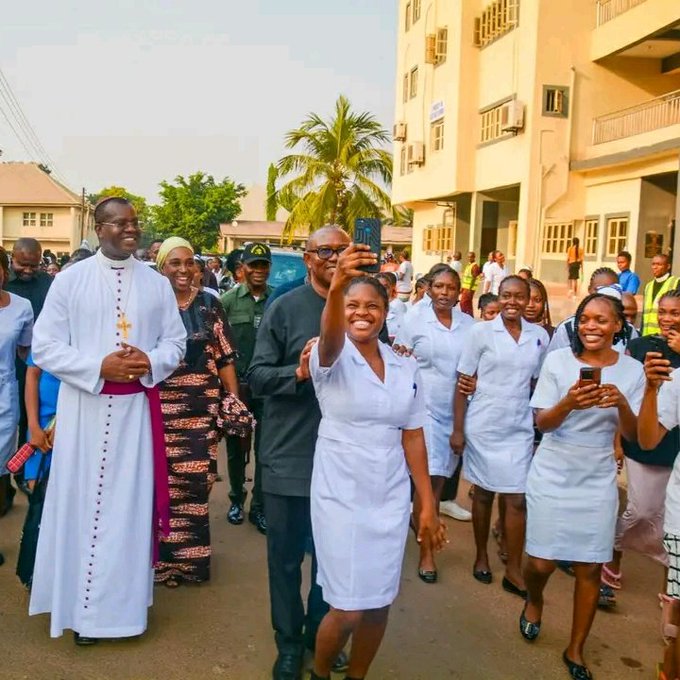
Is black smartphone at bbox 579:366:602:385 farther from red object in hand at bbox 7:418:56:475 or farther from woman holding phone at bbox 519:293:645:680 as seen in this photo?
red object in hand at bbox 7:418:56:475

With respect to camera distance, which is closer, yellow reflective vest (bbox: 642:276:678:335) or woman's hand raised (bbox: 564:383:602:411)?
woman's hand raised (bbox: 564:383:602:411)

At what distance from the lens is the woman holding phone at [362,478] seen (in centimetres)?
309

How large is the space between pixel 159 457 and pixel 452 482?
9.12ft

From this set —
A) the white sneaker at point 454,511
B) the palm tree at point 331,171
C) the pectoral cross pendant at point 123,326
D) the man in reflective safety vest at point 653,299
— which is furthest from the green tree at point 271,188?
the pectoral cross pendant at point 123,326

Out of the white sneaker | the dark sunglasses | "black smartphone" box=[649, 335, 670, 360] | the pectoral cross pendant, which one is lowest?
the white sneaker

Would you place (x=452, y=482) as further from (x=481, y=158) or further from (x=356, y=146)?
(x=356, y=146)

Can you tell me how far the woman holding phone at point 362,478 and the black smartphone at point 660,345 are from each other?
6.40ft

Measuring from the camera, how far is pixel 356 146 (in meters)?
31.0

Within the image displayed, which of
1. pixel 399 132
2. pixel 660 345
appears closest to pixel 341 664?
pixel 660 345

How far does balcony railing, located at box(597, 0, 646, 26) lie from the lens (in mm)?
19677

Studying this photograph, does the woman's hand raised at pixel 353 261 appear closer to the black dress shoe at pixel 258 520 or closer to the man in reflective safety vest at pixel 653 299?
the black dress shoe at pixel 258 520

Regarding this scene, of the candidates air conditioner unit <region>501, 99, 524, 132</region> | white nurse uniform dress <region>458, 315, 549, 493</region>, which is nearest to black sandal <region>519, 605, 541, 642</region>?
white nurse uniform dress <region>458, 315, 549, 493</region>

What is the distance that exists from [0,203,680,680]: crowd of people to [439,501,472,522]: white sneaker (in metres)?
0.86

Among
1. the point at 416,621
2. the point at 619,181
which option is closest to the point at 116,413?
the point at 416,621
